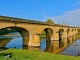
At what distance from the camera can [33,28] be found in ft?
151

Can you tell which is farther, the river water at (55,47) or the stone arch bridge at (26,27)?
the river water at (55,47)

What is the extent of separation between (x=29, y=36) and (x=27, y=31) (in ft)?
5.02

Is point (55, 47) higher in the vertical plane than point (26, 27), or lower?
lower

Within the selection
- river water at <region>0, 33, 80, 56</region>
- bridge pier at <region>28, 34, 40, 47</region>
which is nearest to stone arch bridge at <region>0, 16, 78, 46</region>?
bridge pier at <region>28, 34, 40, 47</region>

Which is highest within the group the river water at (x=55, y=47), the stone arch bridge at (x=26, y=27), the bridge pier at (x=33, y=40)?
the stone arch bridge at (x=26, y=27)

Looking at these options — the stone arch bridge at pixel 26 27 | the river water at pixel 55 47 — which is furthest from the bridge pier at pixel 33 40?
the river water at pixel 55 47

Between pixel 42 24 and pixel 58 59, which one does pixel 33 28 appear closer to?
pixel 42 24

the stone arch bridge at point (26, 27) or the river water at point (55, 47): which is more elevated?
the stone arch bridge at point (26, 27)

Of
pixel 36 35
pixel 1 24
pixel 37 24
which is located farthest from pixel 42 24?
pixel 1 24

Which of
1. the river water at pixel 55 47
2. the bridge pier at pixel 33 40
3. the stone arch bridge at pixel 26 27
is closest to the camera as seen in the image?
the stone arch bridge at pixel 26 27

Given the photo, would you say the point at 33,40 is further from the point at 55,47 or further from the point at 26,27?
the point at 55,47

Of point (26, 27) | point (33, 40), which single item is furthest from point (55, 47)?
point (26, 27)

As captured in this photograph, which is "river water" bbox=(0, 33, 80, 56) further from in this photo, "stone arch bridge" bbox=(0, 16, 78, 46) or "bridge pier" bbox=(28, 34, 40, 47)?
"stone arch bridge" bbox=(0, 16, 78, 46)

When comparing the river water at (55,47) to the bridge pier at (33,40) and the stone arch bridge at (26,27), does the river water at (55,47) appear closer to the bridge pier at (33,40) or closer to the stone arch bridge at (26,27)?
the bridge pier at (33,40)
